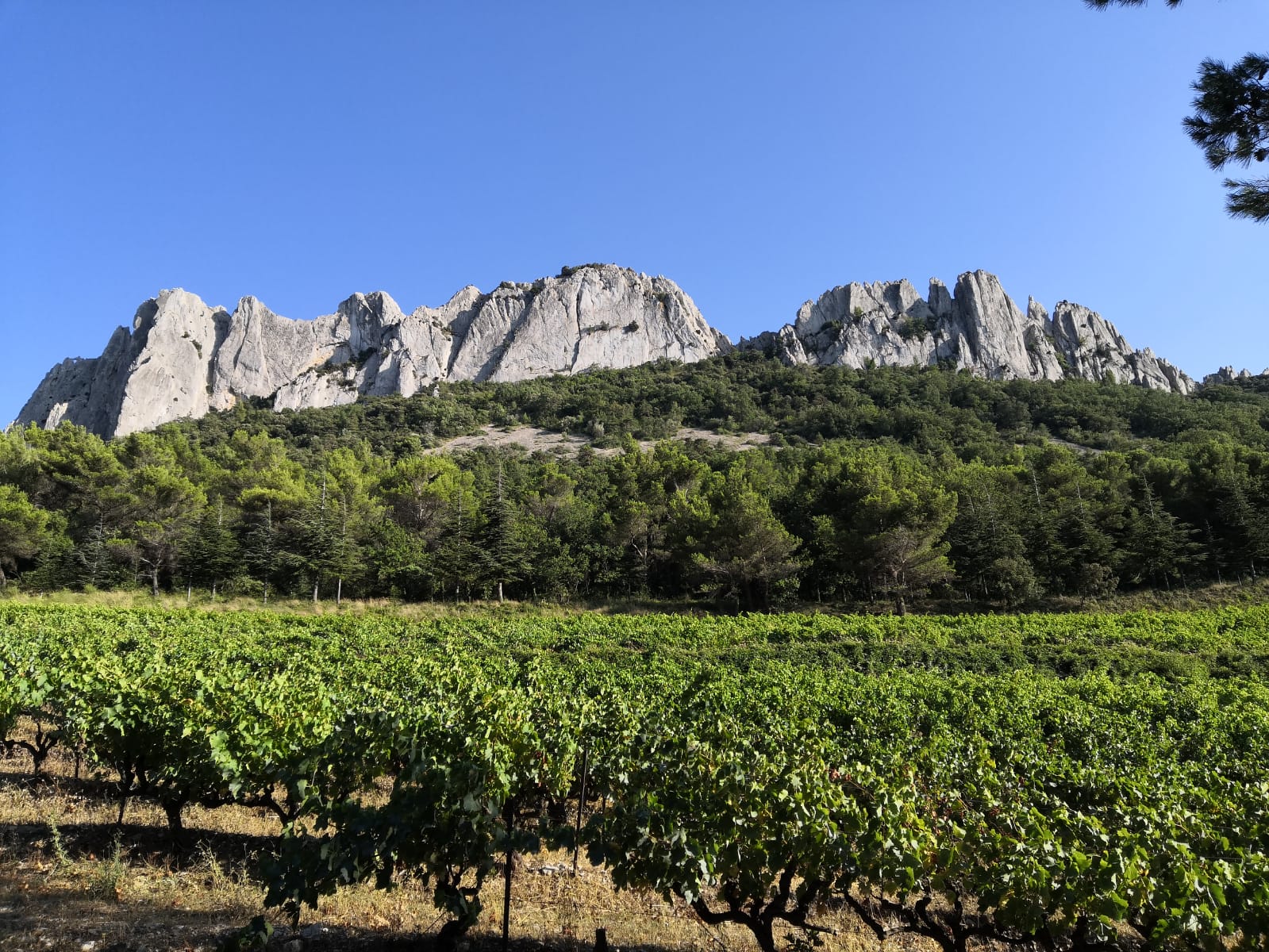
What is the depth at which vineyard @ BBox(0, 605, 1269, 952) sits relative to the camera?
15.2ft

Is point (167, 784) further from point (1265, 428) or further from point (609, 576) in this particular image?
point (1265, 428)

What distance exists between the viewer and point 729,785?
18.5ft

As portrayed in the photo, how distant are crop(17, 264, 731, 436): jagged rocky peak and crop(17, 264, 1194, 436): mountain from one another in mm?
281

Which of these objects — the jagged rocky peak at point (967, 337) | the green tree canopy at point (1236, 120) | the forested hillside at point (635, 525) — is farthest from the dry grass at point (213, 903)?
the jagged rocky peak at point (967, 337)

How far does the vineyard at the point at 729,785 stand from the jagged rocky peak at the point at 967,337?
119125 millimetres

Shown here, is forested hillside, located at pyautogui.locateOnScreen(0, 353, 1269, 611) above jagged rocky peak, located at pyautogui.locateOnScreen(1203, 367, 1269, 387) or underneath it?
underneath

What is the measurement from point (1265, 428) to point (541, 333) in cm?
11939

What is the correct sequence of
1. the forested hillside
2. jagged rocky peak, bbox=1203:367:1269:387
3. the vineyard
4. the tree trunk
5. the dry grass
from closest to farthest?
the vineyard
the dry grass
the tree trunk
the forested hillside
jagged rocky peak, bbox=1203:367:1269:387

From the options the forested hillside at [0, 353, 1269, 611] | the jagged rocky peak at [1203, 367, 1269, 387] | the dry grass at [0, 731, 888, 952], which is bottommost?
the dry grass at [0, 731, 888, 952]

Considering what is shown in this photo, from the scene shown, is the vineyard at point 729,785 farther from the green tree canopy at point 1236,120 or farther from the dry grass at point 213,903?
the green tree canopy at point 1236,120

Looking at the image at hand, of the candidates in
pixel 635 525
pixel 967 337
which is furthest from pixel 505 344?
pixel 635 525

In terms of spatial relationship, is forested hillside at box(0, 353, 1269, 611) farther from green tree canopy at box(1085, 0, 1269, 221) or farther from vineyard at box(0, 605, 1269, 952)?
Result: green tree canopy at box(1085, 0, 1269, 221)

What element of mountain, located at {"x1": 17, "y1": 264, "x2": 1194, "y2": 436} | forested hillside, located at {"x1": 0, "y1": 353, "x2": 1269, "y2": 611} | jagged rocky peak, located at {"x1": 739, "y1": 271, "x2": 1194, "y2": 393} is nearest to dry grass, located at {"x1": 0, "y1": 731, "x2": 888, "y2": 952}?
forested hillside, located at {"x1": 0, "y1": 353, "x2": 1269, "y2": 611}

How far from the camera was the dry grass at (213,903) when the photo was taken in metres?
5.32
